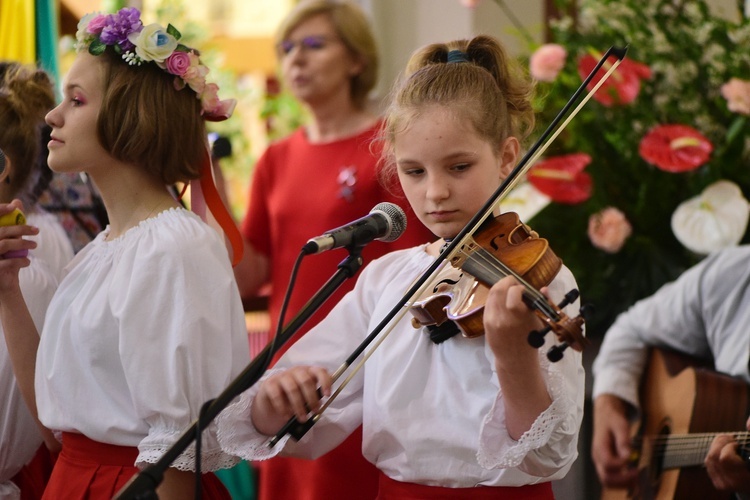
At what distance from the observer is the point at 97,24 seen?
1757mm

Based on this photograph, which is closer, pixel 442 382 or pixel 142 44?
pixel 442 382

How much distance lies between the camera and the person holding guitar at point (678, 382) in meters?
2.44

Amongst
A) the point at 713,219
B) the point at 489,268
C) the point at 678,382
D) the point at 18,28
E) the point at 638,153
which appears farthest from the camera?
the point at 18,28

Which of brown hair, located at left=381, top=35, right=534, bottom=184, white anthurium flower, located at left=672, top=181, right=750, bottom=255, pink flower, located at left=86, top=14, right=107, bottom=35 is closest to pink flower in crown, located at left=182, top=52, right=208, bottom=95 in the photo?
pink flower, located at left=86, top=14, right=107, bottom=35

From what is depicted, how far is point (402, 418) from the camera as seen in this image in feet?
5.22

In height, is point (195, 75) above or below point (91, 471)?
above

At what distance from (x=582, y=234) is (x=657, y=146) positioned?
0.39 metres

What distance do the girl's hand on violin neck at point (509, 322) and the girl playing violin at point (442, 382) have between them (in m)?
0.06

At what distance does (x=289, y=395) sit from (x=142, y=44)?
676 millimetres

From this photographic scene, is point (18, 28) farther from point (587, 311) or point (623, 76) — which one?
point (587, 311)

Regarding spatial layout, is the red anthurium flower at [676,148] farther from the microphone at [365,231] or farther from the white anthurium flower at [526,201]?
the microphone at [365,231]

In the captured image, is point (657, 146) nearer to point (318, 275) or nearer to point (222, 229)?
point (318, 275)

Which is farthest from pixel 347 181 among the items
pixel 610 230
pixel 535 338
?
pixel 535 338

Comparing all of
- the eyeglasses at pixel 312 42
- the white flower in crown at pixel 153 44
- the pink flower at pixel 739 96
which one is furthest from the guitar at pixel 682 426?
the white flower in crown at pixel 153 44
